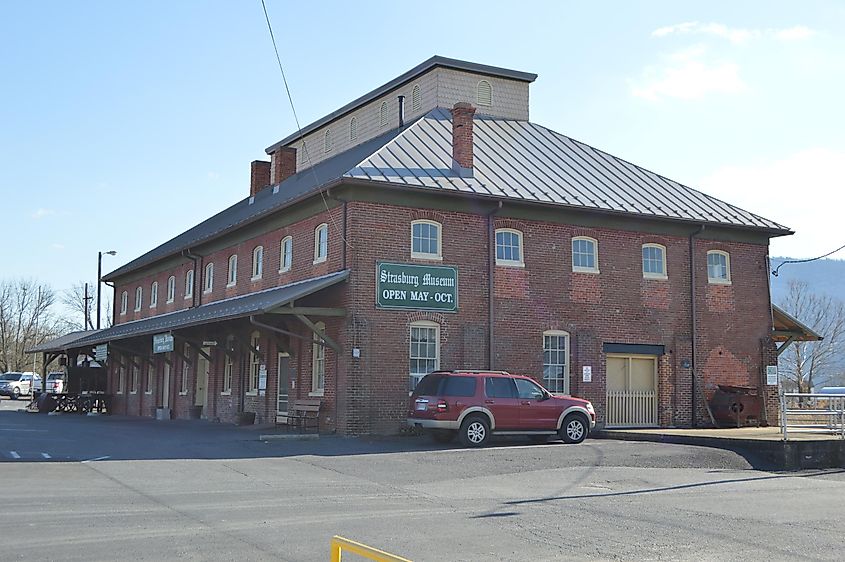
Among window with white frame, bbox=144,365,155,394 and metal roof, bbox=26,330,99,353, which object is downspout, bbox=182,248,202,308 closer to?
window with white frame, bbox=144,365,155,394

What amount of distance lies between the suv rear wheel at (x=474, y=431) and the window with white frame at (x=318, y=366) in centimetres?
508

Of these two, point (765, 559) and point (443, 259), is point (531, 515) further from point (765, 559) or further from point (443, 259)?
point (443, 259)

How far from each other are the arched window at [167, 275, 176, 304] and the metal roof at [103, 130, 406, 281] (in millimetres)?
1058

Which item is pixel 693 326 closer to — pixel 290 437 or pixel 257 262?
pixel 290 437

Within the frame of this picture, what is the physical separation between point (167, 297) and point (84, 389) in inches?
365

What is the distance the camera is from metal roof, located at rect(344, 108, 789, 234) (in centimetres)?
2594

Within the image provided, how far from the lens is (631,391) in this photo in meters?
28.4

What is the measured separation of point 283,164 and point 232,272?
6.60m

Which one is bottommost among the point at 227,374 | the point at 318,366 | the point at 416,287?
the point at 227,374

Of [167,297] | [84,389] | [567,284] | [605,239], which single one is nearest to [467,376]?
[567,284]

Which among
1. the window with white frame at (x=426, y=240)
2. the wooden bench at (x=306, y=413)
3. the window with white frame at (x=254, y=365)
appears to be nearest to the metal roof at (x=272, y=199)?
the window with white frame at (x=426, y=240)

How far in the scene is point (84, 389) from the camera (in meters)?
47.0

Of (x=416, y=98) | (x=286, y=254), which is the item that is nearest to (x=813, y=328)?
(x=416, y=98)

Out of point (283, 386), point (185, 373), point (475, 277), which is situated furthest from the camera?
point (185, 373)
